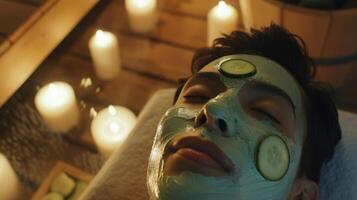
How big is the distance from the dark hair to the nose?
0.60ft

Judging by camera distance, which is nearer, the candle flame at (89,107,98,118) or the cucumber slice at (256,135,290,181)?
the cucumber slice at (256,135,290,181)

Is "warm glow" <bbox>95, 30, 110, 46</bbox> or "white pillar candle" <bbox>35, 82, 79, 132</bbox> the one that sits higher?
"warm glow" <bbox>95, 30, 110, 46</bbox>

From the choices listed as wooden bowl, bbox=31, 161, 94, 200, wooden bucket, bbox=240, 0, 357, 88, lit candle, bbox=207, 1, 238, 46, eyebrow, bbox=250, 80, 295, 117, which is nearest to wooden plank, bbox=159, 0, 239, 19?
lit candle, bbox=207, 1, 238, 46

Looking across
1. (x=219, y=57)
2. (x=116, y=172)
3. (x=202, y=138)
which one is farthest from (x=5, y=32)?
(x=202, y=138)

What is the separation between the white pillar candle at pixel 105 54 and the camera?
134cm

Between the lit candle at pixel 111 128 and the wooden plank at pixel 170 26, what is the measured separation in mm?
378

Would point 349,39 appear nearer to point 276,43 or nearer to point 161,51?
point 276,43

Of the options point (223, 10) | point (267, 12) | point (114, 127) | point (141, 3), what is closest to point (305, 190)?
point (267, 12)

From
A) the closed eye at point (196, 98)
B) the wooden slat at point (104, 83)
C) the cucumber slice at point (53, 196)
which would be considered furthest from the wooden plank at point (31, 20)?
the closed eye at point (196, 98)

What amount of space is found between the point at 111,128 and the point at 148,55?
0.37 meters

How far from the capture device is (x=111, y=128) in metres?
1.19

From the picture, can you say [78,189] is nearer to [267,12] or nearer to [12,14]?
[12,14]

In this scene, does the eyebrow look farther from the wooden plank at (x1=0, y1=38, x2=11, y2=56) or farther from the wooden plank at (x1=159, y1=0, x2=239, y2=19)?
the wooden plank at (x1=159, y1=0, x2=239, y2=19)

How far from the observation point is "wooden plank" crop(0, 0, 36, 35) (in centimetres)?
119
